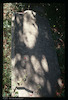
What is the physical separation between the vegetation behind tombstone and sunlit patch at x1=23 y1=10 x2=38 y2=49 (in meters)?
0.49

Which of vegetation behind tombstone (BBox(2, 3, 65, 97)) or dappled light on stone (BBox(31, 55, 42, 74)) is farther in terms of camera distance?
dappled light on stone (BBox(31, 55, 42, 74))

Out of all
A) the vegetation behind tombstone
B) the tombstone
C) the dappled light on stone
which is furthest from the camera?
the dappled light on stone

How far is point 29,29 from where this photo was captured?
4.51 metres

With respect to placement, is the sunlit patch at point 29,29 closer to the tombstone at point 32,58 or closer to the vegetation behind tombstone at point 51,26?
the tombstone at point 32,58

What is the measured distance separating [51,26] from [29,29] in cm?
99

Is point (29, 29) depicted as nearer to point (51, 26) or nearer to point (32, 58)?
point (51, 26)

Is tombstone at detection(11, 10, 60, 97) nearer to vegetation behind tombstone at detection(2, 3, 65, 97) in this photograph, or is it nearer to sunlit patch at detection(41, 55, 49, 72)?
sunlit patch at detection(41, 55, 49, 72)

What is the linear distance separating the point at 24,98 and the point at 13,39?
1.90 m

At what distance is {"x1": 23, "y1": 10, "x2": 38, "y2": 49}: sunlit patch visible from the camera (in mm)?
4192

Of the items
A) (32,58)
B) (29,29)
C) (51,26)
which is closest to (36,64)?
(32,58)

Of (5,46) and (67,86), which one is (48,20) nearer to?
(5,46)

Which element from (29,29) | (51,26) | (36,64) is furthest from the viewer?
(51,26)

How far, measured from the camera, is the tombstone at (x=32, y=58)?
3354 mm

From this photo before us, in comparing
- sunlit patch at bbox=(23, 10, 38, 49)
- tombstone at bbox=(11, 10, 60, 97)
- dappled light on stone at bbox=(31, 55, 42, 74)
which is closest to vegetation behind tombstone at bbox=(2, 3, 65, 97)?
tombstone at bbox=(11, 10, 60, 97)
